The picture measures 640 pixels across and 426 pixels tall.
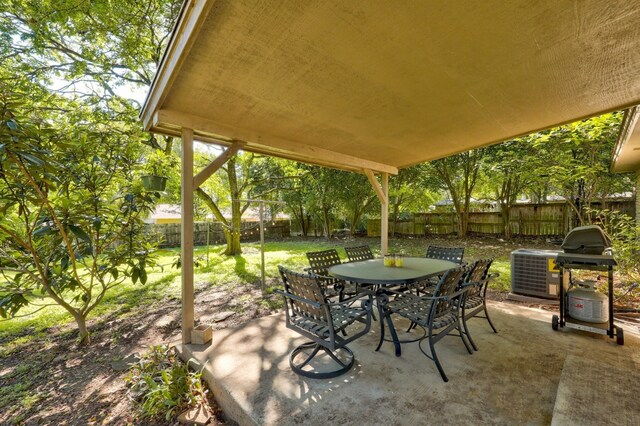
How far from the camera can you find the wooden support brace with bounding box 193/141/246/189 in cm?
283

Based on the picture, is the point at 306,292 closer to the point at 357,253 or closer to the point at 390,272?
the point at 390,272

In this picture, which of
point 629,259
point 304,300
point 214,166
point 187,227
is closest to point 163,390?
point 304,300

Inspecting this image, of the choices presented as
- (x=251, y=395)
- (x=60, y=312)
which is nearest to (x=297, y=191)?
(x=60, y=312)

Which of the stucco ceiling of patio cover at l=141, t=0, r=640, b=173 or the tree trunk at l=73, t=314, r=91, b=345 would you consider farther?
the tree trunk at l=73, t=314, r=91, b=345

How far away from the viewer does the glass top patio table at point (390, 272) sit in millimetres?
2531

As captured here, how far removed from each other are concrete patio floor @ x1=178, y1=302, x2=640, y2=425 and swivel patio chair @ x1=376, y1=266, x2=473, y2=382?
0.19m

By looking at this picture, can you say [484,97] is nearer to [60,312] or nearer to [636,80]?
[636,80]

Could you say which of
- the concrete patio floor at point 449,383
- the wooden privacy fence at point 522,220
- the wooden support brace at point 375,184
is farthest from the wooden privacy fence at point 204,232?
the concrete patio floor at point 449,383

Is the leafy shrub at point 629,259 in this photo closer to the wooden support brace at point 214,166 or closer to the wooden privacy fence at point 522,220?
the wooden support brace at point 214,166

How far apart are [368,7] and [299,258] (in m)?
7.39

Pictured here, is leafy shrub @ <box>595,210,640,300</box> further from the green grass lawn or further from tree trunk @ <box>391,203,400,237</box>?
tree trunk @ <box>391,203,400,237</box>

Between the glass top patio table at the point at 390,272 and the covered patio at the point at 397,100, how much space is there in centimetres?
71

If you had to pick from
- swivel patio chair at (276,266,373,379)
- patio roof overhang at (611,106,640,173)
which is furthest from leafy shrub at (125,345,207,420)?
patio roof overhang at (611,106,640,173)

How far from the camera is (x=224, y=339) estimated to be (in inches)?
115
